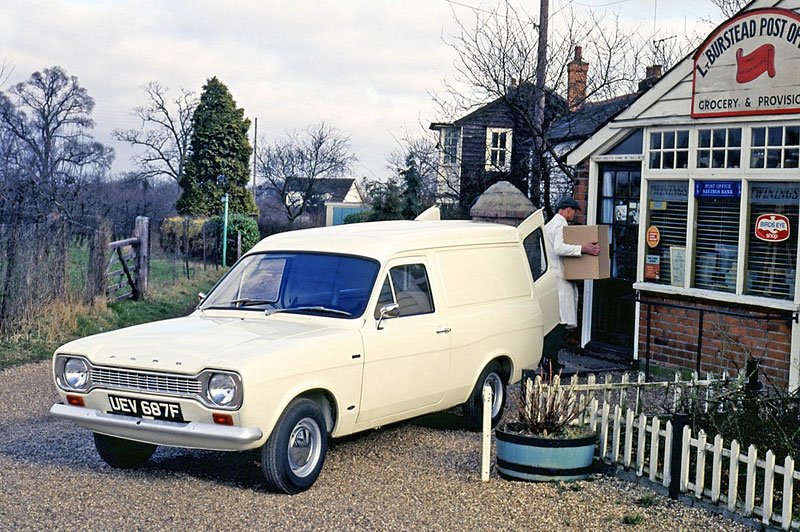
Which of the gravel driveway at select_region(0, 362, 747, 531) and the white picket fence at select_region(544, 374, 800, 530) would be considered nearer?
the white picket fence at select_region(544, 374, 800, 530)

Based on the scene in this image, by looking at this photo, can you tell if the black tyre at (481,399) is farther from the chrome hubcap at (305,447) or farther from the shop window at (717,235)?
the shop window at (717,235)

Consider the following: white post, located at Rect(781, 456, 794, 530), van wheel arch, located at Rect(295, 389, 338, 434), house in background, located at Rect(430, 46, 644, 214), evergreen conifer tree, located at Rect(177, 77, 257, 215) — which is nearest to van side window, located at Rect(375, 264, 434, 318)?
van wheel arch, located at Rect(295, 389, 338, 434)

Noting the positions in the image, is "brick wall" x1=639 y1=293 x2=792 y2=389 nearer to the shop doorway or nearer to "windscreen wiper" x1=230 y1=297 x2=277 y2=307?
the shop doorway

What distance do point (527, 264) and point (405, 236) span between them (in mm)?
1876

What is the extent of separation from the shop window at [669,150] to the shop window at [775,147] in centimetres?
96

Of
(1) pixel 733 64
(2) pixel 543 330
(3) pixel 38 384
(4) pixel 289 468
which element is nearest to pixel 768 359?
(2) pixel 543 330

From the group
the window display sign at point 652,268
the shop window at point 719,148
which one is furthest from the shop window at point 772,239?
the window display sign at point 652,268

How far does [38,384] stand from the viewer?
1134 cm

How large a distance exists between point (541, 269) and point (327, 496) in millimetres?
4675

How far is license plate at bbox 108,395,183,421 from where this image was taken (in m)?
6.62

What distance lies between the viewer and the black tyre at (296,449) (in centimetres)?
658

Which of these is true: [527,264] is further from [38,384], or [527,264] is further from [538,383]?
[38,384]

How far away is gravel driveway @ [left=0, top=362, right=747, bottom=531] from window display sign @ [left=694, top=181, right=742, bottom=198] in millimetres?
4646

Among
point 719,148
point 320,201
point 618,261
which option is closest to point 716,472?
point 719,148
